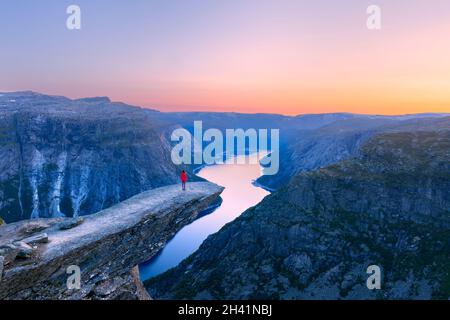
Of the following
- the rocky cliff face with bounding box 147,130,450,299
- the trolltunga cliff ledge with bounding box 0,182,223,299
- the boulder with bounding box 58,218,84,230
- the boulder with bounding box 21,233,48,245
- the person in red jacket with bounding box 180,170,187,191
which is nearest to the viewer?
the trolltunga cliff ledge with bounding box 0,182,223,299

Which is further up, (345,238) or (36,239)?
(36,239)

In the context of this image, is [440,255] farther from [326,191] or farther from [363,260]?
[326,191]

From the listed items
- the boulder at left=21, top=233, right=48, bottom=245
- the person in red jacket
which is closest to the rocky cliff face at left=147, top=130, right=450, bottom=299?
the person in red jacket

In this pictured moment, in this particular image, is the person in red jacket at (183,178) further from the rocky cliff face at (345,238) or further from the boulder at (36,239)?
the rocky cliff face at (345,238)

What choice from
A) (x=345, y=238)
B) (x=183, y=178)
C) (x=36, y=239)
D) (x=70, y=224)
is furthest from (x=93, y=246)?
(x=345, y=238)

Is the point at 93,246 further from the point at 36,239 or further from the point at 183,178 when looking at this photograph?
the point at 183,178

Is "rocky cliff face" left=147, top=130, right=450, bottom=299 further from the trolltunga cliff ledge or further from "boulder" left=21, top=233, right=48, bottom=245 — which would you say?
"boulder" left=21, top=233, right=48, bottom=245
